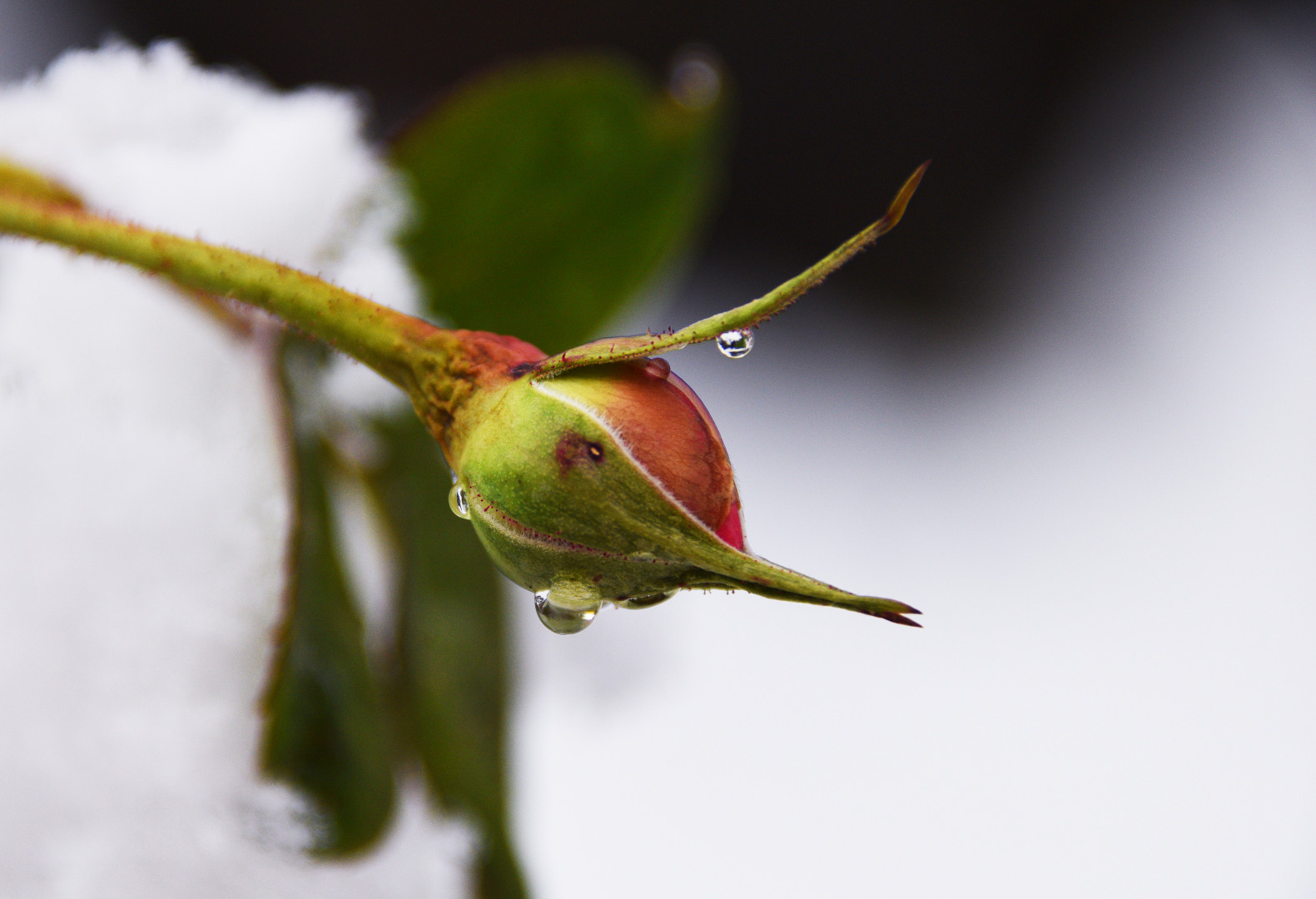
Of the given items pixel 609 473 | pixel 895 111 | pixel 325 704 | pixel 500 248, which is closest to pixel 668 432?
pixel 609 473

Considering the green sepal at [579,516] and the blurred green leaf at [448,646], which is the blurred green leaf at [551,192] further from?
the green sepal at [579,516]

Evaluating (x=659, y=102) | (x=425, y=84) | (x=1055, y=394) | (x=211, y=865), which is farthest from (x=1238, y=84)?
(x=211, y=865)

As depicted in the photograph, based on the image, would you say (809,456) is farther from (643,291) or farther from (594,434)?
(594,434)

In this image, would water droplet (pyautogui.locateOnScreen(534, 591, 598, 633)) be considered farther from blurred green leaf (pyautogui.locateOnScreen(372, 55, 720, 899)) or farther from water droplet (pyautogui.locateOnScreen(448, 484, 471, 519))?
blurred green leaf (pyautogui.locateOnScreen(372, 55, 720, 899))

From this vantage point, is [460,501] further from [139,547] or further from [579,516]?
[139,547]

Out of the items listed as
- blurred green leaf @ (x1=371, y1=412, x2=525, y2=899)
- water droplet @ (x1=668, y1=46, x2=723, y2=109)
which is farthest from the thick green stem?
water droplet @ (x1=668, y1=46, x2=723, y2=109)

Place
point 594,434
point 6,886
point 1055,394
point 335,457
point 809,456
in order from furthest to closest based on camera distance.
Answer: point 1055,394, point 809,456, point 335,457, point 6,886, point 594,434
